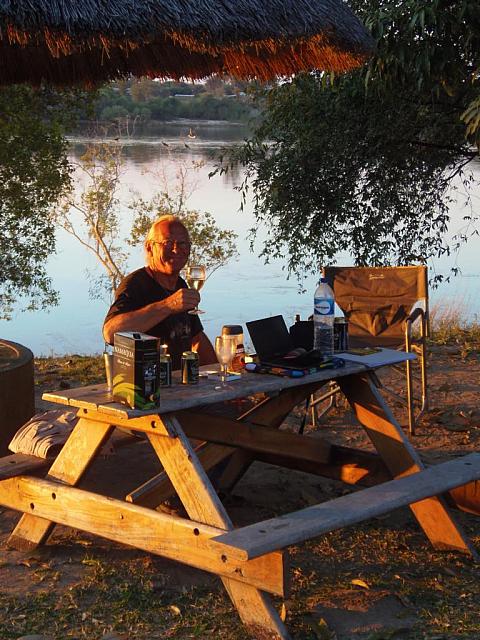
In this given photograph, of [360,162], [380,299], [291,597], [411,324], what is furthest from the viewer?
[360,162]

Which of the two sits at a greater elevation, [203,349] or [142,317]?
[142,317]

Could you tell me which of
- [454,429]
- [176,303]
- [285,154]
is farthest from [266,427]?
[285,154]

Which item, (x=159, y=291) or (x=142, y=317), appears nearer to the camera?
(x=142, y=317)

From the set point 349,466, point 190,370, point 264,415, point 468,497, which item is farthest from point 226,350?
point 468,497

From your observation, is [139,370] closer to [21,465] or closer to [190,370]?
[190,370]

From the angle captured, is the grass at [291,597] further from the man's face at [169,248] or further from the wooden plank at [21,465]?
the man's face at [169,248]

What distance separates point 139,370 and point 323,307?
3.38 ft

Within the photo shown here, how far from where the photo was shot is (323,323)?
3992 millimetres

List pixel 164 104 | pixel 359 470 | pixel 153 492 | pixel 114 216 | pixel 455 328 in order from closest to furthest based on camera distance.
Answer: pixel 153 492 → pixel 359 470 → pixel 455 328 → pixel 114 216 → pixel 164 104

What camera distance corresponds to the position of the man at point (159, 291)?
4.07 meters

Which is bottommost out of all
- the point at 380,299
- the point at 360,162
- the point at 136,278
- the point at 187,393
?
the point at 380,299

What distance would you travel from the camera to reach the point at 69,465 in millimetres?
3709

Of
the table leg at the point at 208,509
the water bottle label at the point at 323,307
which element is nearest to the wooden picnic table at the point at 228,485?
the table leg at the point at 208,509

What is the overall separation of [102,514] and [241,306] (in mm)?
15429
